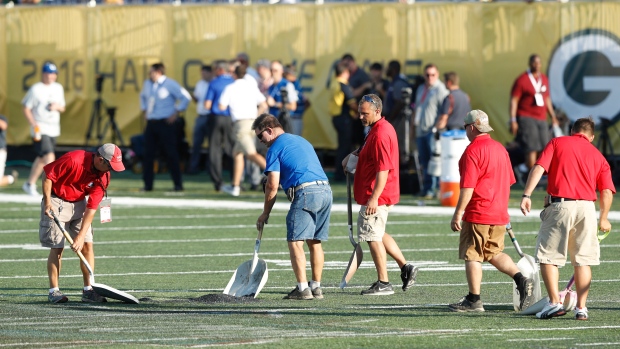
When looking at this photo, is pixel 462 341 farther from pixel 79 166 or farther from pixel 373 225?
pixel 79 166

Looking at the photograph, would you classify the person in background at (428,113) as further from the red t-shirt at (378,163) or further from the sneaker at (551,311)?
the sneaker at (551,311)

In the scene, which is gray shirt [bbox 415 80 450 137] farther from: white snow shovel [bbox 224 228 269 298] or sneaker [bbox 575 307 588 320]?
sneaker [bbox 575 307 588 320]

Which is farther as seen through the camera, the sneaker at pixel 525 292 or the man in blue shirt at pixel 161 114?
the man in blue shirt at pixel 161 114

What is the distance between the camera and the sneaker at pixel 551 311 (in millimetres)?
10602

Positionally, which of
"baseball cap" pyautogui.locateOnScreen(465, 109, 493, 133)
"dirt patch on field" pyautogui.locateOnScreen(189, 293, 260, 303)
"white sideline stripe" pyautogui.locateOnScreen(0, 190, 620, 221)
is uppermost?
"baseball cap" pyautogui.locateOnScreen(465, 109, 493, 133)

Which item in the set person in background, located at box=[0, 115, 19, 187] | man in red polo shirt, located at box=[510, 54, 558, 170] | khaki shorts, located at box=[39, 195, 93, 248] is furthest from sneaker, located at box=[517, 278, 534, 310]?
person in background, located at box=[0, 115, 19, 187]

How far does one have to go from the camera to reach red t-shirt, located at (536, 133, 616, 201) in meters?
10.8

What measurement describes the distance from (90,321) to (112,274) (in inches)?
127

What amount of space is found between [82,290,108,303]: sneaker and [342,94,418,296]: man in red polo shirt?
92.8 inches

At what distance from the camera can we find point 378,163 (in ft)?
40.1

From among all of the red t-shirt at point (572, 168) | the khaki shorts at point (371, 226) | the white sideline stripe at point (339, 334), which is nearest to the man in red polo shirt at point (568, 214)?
the red t-shirt at point (572, 168)

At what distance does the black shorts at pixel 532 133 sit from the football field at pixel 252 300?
7.99 ft

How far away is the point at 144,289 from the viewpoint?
1266 cm

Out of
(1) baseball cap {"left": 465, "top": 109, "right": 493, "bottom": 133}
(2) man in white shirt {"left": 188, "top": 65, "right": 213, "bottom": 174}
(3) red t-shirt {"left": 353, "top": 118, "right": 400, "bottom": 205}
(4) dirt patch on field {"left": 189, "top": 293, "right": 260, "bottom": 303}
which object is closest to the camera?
(1) baseball cap {"left": 465, "top": 109, "right": 493, "bottom": 133}
